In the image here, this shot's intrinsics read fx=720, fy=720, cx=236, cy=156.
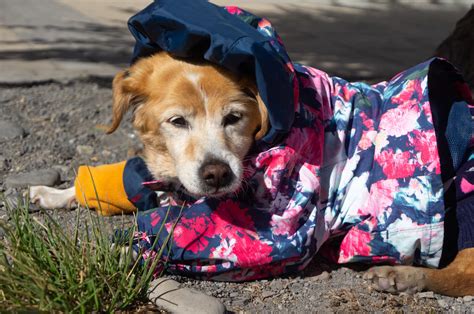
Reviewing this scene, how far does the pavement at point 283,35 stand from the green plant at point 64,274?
429 cm

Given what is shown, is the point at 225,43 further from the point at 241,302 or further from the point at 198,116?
the point at 241,302

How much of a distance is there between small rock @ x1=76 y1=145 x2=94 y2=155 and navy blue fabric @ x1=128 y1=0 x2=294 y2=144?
1.97 meters

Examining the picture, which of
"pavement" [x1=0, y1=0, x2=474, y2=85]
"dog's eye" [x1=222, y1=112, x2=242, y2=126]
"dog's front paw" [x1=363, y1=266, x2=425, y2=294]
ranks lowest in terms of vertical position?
"pavement" [x1=0, y1=0, x2=474, y2=85]

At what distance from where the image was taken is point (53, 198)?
14.4ft

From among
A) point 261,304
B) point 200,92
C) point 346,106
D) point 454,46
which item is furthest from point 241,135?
point 454,46

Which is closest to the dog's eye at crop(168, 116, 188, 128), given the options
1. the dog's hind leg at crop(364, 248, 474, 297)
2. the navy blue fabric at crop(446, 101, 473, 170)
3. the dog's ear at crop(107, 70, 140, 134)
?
the dog's ear at crop(107, 70, 140, 134)

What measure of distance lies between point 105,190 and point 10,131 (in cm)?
172

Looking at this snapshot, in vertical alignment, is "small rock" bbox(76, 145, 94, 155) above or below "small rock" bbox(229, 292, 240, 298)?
below

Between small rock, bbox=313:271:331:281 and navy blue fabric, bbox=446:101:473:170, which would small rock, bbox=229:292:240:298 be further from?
navy blue fabric, bbox=446:101:473:170

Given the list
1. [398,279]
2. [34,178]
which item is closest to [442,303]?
[398,279]

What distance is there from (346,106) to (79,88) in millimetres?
3788

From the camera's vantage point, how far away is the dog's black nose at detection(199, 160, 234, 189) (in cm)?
345

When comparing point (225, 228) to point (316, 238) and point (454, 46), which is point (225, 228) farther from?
point (454, 46)

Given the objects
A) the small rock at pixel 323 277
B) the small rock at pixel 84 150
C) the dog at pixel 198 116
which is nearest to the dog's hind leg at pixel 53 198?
the dog at pixel 198 116
